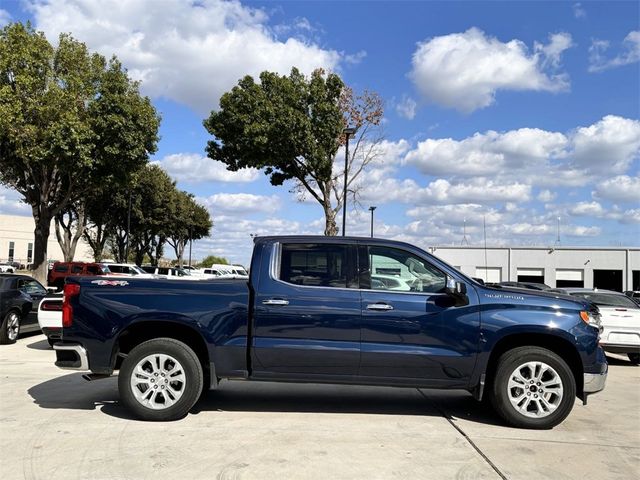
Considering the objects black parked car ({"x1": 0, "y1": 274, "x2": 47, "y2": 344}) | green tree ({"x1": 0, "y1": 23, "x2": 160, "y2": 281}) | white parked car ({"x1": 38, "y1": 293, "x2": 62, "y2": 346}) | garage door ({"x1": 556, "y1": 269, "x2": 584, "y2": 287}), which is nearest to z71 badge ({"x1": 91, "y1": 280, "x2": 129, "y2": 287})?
white parked car ({"x1": 38, "y1": 293, "x2": 62, "y2": 346})

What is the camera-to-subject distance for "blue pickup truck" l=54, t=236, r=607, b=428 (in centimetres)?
578

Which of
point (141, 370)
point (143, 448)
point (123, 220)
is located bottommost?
point (143, 448)

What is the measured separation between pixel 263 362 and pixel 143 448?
1.43 m

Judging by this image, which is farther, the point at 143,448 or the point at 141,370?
the point at 141,370

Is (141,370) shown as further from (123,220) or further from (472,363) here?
(123,220)

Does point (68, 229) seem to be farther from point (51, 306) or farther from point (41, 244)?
point (51, 306)

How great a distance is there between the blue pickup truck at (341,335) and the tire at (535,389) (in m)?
0.01

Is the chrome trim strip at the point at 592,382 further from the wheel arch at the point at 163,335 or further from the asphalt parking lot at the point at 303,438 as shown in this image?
the wheel arch at the point at 163,335

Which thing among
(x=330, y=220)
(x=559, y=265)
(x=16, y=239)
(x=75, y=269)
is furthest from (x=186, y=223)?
(x=16, y=239)

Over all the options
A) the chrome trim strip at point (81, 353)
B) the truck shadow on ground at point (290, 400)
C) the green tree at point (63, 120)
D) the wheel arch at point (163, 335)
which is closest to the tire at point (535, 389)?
the truck shadow on ground at point (290, 400)

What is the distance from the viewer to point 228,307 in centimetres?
584

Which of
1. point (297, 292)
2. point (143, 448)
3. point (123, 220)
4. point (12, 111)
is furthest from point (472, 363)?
point (123, 220)

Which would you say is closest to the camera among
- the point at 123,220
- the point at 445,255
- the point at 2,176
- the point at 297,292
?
the point at 297,292

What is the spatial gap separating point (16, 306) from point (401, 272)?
9.30 metres
